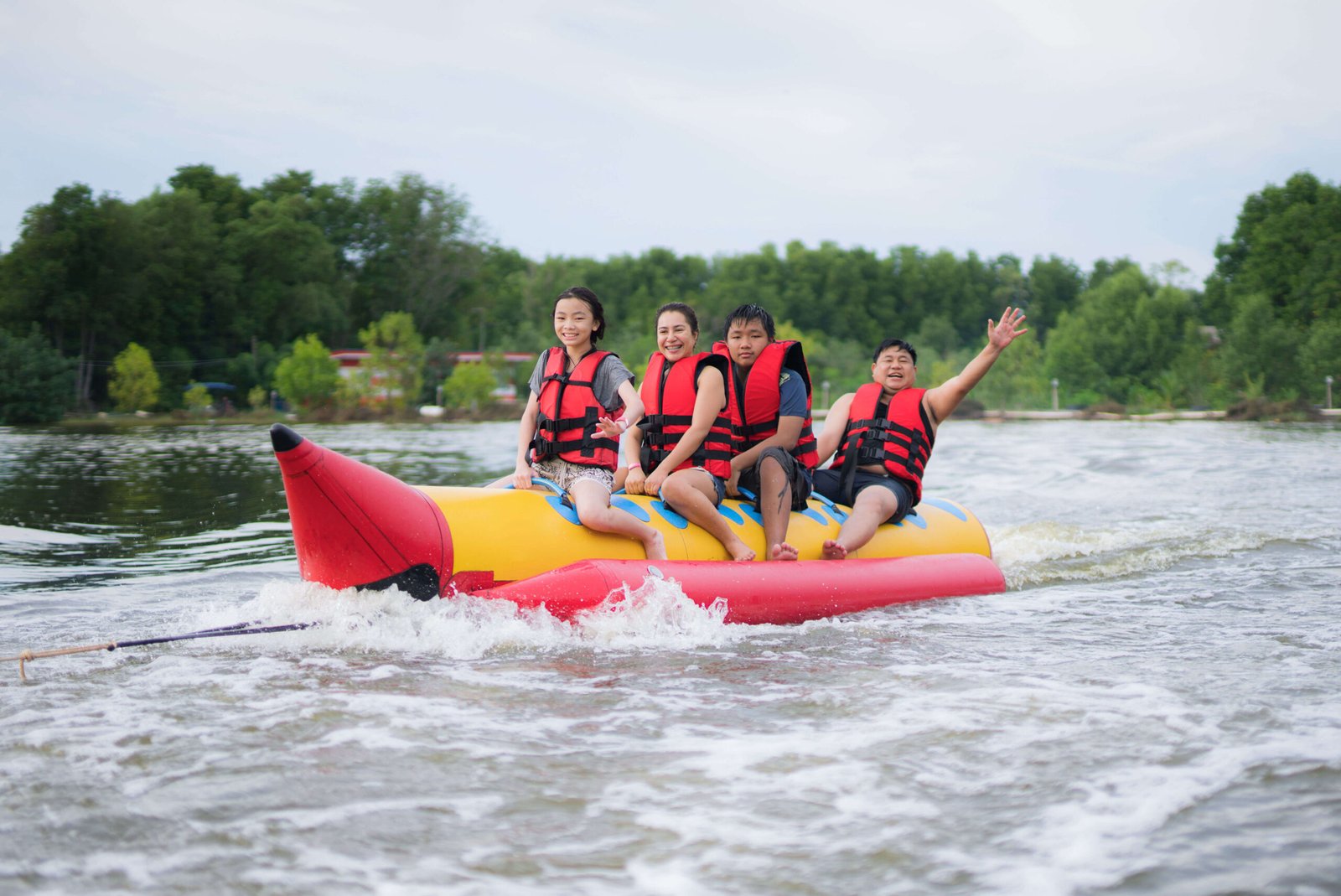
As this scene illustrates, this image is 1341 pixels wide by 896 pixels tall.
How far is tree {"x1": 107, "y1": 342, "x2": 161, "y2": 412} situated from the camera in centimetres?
4550

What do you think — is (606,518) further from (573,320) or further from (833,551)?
(833,551)

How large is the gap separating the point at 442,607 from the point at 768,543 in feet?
4.94

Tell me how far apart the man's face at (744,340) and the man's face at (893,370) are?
2.38 ft

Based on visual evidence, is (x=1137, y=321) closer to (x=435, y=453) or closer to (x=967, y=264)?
(x=967, y=264)

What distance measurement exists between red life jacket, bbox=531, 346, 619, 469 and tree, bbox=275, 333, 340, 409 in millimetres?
43037

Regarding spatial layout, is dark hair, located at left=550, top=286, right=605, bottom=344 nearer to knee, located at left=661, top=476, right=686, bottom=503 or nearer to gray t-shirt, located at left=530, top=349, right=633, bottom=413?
gray t-shirt, located at left=530, top=349, right=633, bottom=413

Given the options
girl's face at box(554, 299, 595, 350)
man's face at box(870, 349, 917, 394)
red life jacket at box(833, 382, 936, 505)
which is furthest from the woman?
man's face at box(870, 349, 917, 394)

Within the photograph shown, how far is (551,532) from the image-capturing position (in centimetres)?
418

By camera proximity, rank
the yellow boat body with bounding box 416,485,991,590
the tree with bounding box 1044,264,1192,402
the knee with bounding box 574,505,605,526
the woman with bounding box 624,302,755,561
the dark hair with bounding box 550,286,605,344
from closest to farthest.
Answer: the yellow boat body with bounding box 416,485,991,590 < the knee with bounding box 574,505,605,526 < the dark hair with bounding box 550,286,605,344 < the woman with bounding box 624,302,755,561 < the tree with bounding box 1044,264,1192,402

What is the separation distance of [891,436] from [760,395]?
2.62 feet

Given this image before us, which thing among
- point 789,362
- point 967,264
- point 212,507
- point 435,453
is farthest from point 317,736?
point 967,264

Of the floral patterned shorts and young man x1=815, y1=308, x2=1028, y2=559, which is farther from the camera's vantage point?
young man x1=815, y1=308, x2=1028, y2=559

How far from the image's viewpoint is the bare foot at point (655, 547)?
172 inches

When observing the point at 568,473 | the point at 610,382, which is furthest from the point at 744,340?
the point at 568,473
